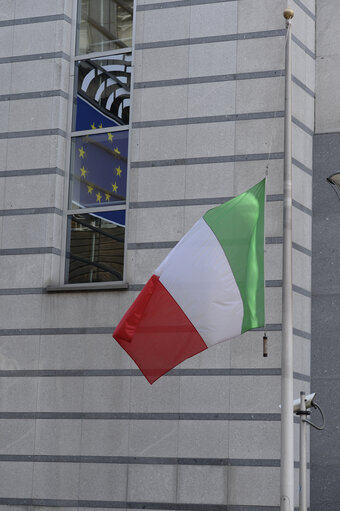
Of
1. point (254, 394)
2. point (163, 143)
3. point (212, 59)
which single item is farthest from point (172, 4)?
point (254, 394)

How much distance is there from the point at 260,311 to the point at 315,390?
6.18 metres

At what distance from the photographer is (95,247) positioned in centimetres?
2122

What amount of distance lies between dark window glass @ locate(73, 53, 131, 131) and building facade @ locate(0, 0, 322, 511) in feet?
0.09

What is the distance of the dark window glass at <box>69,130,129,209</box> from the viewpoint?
2136 centimetres

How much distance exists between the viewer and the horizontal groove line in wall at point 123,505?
1894cm

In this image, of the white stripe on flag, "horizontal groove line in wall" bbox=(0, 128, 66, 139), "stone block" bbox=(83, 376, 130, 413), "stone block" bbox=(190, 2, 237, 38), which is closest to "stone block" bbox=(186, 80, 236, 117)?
"stone block" bbox=(190, 2, 237, 38)

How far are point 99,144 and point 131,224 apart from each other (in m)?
2.02

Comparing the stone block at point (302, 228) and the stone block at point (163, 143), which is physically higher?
the stone block at point (163, 143)

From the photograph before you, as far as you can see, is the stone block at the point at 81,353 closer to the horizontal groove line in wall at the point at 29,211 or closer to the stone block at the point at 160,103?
the horizontal groove line in wall at the point at 29,211

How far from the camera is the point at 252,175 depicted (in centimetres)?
2012

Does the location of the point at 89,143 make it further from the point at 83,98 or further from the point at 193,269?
the point at 193,269

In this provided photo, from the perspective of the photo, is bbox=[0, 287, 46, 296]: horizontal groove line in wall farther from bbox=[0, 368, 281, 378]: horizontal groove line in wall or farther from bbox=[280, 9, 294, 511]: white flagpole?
bbox=[280, 9, 294, 511]: white flagpole

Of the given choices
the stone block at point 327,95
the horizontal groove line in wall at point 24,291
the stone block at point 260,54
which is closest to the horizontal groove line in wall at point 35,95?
the stone block at point 260,54

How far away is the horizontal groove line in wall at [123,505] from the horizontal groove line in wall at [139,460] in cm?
71
